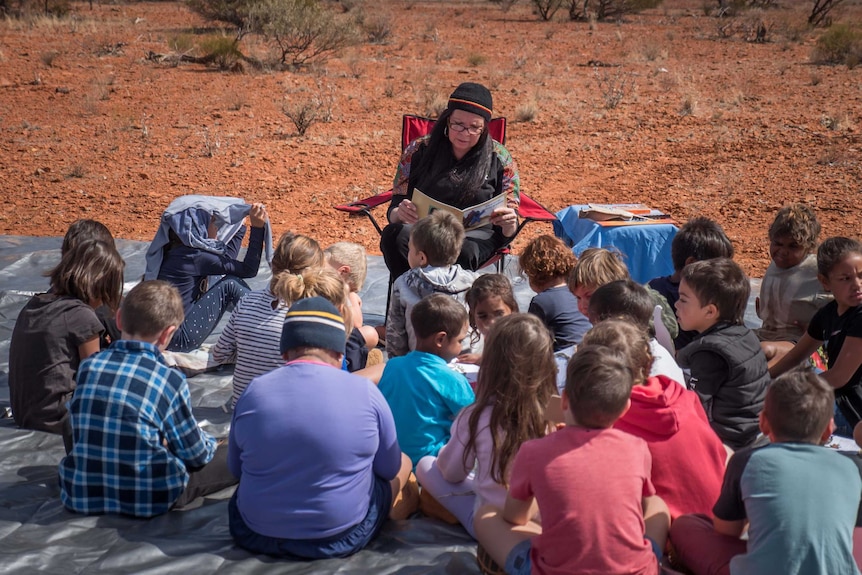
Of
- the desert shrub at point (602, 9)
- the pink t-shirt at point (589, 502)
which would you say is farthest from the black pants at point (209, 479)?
the desert shrub at point (602, 9)

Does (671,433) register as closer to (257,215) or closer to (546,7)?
(257,215)

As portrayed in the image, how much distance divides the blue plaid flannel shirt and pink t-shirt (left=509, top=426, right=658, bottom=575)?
3.90ft

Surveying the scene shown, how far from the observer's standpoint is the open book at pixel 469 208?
15.9 feet

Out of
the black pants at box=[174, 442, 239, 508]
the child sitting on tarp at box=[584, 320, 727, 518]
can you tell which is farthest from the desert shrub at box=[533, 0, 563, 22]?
the child sitting on tarp at box=[584, 320, 727, 518]

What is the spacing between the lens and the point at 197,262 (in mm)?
4586

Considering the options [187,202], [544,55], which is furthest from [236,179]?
[544,55]

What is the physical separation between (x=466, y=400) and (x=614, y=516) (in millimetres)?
878

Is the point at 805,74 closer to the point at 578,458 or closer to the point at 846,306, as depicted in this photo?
the point at 846,306

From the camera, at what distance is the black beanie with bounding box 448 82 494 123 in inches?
191

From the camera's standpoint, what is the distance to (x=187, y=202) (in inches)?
184

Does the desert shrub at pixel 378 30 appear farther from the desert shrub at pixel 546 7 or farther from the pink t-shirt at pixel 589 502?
the pink t-shirt at pixel 589 502

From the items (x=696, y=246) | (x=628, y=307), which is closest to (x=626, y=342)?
(x=628, y=307)

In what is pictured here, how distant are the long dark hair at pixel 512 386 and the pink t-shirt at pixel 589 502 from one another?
28 cm

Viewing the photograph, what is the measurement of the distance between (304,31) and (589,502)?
585 inches
